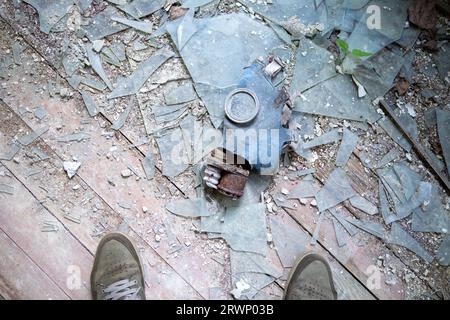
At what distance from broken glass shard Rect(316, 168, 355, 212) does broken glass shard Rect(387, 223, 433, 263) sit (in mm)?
179

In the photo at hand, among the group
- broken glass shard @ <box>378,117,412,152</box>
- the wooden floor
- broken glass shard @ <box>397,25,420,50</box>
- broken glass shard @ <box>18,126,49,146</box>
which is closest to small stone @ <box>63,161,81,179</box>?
the wooden floor

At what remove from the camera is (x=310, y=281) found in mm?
1623

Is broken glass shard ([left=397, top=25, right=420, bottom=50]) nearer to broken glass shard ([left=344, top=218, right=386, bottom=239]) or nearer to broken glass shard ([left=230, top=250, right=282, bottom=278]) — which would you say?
broken glass shard ([left=344, top=218, right=386, bottom=239])

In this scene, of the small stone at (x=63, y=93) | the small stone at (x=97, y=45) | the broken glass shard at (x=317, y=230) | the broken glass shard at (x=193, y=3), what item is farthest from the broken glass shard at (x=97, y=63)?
the broken glass shard at (x=317, y=230)

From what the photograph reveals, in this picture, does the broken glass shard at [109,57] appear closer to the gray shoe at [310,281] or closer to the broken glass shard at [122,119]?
the broken glass shard at [122,119]

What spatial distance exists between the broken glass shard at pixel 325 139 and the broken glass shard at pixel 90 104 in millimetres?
698

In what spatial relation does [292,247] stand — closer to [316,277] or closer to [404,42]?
[316,277]

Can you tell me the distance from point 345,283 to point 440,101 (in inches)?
27.0

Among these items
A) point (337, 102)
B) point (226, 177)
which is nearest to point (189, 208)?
point (226, 177)

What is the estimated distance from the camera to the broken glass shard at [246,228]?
166 centimetres

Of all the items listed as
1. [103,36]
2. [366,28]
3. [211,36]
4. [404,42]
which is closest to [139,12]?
[103,36]

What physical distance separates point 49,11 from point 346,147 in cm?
109

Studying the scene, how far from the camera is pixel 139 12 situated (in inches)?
69.8

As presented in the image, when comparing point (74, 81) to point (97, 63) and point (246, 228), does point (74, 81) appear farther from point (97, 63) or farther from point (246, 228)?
point (246, 228)
